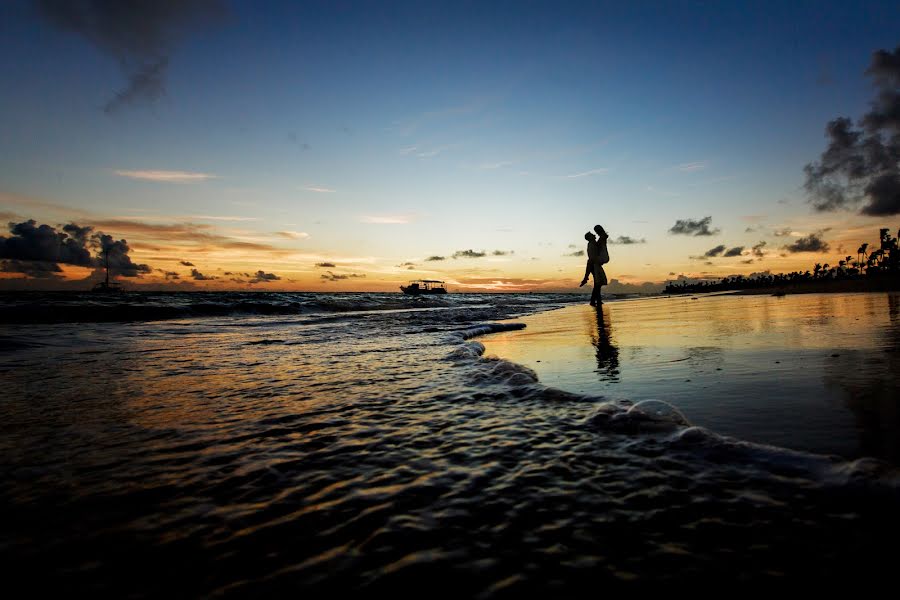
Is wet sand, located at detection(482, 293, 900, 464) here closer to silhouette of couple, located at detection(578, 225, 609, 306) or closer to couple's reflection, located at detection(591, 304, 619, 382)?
couple's reflection, located at detection(591, 304, 619, 382)

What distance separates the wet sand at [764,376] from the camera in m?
2.70

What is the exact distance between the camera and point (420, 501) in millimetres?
2139

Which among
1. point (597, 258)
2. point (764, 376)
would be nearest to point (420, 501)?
point (764, 376)

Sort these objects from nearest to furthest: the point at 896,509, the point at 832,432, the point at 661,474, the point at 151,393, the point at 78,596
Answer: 1. the point at 78,596
2. the point at 896,509
3. the point at 661,474
4. the point at 832,432
5. the point at 151,393

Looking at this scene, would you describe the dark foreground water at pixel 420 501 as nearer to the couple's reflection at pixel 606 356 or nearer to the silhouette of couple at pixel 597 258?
the couple's reflection at pixel 606 356

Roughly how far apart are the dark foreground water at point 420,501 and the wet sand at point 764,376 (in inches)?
14.7

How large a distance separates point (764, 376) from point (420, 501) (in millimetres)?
3786

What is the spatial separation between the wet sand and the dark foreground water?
0.37 m

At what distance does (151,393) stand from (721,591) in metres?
5.39

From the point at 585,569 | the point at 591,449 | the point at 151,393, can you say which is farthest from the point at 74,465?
the point at 591,449

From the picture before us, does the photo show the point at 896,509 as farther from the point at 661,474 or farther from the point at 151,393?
the point at 151,393

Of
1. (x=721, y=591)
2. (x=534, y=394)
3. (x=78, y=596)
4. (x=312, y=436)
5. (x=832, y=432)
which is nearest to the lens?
(x=721, y=591)

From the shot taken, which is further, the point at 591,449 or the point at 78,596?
the point at 591,449

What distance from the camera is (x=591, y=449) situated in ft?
8.95
